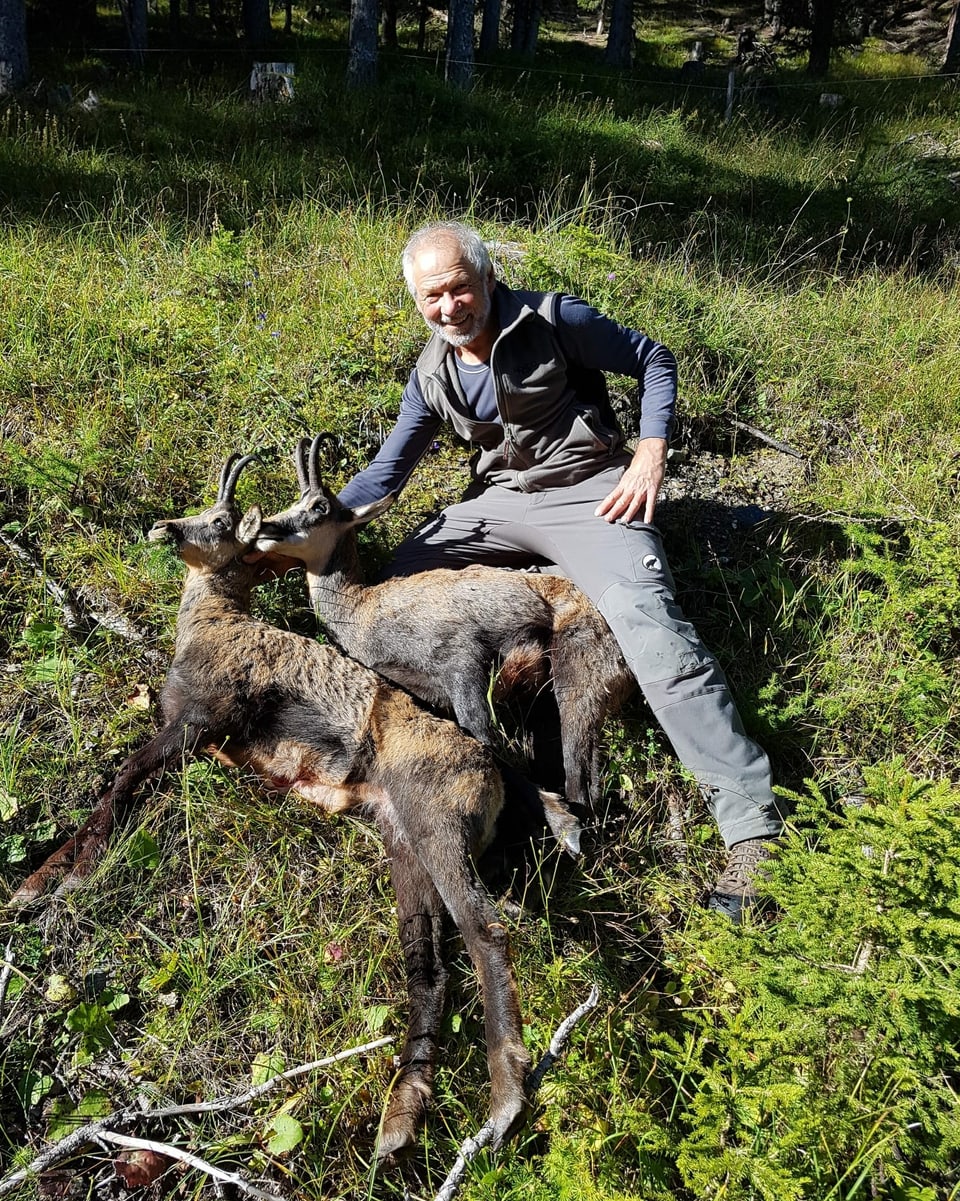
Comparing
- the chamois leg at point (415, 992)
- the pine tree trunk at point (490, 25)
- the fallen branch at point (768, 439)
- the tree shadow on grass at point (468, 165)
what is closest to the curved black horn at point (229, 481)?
the chamois leg at point (415, 992)

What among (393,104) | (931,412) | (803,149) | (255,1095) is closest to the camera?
(255,1095)

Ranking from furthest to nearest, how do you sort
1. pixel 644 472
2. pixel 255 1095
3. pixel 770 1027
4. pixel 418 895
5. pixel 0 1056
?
pixel 644 472 → pixel 418 895 → pixel 0 1056 → pixel 255 1095 → pixel 770 1027

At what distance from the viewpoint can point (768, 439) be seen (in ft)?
18.0

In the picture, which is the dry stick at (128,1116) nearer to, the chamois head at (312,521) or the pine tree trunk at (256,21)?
the chamois head at (312,521)

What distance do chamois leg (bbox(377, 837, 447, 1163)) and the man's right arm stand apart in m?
1.89

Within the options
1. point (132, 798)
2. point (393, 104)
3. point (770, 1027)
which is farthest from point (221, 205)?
point (770, 1027)

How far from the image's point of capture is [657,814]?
3777mm

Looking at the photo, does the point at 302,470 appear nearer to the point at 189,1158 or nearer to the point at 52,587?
the point at 52,587

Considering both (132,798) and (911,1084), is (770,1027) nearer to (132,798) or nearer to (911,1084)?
(911,1084)

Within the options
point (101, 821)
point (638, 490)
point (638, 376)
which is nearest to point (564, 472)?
point (638, 490)

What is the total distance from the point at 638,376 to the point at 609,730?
6.00 feet

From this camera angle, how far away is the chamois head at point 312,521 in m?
4.11

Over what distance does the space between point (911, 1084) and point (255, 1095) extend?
6.17ft

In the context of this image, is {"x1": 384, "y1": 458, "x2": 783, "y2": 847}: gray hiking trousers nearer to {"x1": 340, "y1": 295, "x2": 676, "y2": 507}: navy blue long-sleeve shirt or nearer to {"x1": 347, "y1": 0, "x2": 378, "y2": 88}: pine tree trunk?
{"x1": 340, "y1": 295, "x2": 676, "y2": 507}: navy blue long-sleeve shirt
